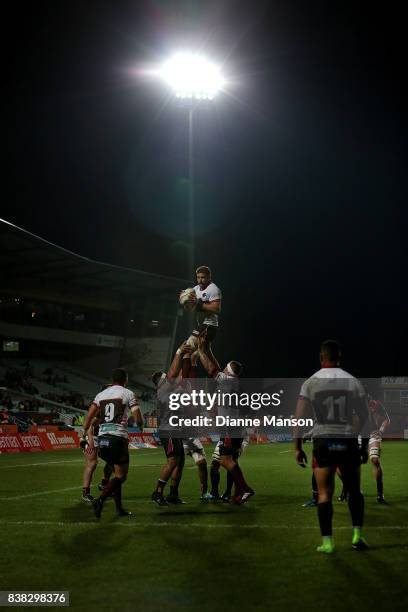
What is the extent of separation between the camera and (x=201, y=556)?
773 centimetres

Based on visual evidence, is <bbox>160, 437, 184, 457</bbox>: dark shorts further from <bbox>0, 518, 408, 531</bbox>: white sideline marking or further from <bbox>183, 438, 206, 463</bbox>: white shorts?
<bbox>0, 518, 408, 531</bbox>: white sideline marking

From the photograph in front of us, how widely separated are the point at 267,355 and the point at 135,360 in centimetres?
1289

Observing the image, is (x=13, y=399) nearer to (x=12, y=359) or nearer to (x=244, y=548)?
(x=12, y=359)

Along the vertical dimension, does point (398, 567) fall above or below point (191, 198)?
below

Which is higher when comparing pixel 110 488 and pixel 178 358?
pixel 178 358

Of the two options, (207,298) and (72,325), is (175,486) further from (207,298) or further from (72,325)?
(72,325)

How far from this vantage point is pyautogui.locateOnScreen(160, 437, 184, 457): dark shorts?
1252 centimetres

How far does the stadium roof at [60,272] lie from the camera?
1731 inches

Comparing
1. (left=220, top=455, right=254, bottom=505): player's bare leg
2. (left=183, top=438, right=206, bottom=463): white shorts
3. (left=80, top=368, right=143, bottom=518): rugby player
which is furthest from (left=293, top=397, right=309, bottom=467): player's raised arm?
(left=183, top=438, right=206, bottom=463): white shorts

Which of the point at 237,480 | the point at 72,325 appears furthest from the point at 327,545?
the point at 72,325

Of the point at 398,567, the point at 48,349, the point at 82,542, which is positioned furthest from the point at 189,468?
the point at 48,349

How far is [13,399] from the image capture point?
4394 centimetres

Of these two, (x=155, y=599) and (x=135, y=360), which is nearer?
(x=155, y=599)

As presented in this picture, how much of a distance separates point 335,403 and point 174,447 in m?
5.29
